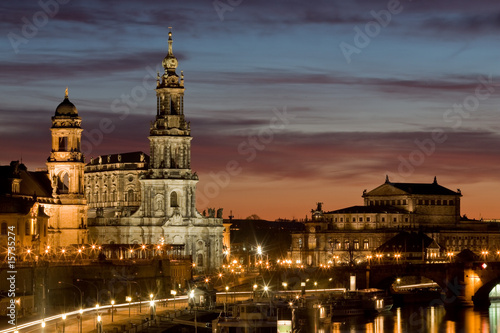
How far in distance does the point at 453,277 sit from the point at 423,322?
28.0 metres

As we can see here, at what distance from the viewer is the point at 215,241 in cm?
16550

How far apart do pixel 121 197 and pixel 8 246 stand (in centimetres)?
5379

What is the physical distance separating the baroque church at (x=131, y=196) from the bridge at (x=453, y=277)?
21342 millimetres

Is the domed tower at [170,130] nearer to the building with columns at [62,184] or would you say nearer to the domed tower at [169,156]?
the domed tower at [169,156]

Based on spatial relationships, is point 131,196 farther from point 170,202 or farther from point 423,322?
point 423,322

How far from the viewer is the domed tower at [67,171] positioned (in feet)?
504

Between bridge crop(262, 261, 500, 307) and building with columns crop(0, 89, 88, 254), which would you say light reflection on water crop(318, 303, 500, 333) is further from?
building with columns crop(0, 89, 88, 254)

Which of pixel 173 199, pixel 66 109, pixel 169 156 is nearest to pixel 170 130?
pixel 169 156

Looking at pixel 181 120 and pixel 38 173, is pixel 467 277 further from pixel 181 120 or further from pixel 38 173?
pixel 38 173

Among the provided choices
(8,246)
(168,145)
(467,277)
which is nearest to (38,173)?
(168,145)

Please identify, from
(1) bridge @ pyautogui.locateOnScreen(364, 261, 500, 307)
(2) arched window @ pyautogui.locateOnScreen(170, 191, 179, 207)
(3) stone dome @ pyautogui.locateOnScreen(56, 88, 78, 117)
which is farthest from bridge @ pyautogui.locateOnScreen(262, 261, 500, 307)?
(3) stone dome @ pyautogui.locateOnScreen(56, 88, 78, 117)

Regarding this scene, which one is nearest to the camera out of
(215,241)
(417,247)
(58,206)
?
(58,206)

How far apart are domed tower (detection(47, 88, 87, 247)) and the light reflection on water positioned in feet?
127

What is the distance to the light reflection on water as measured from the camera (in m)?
128
